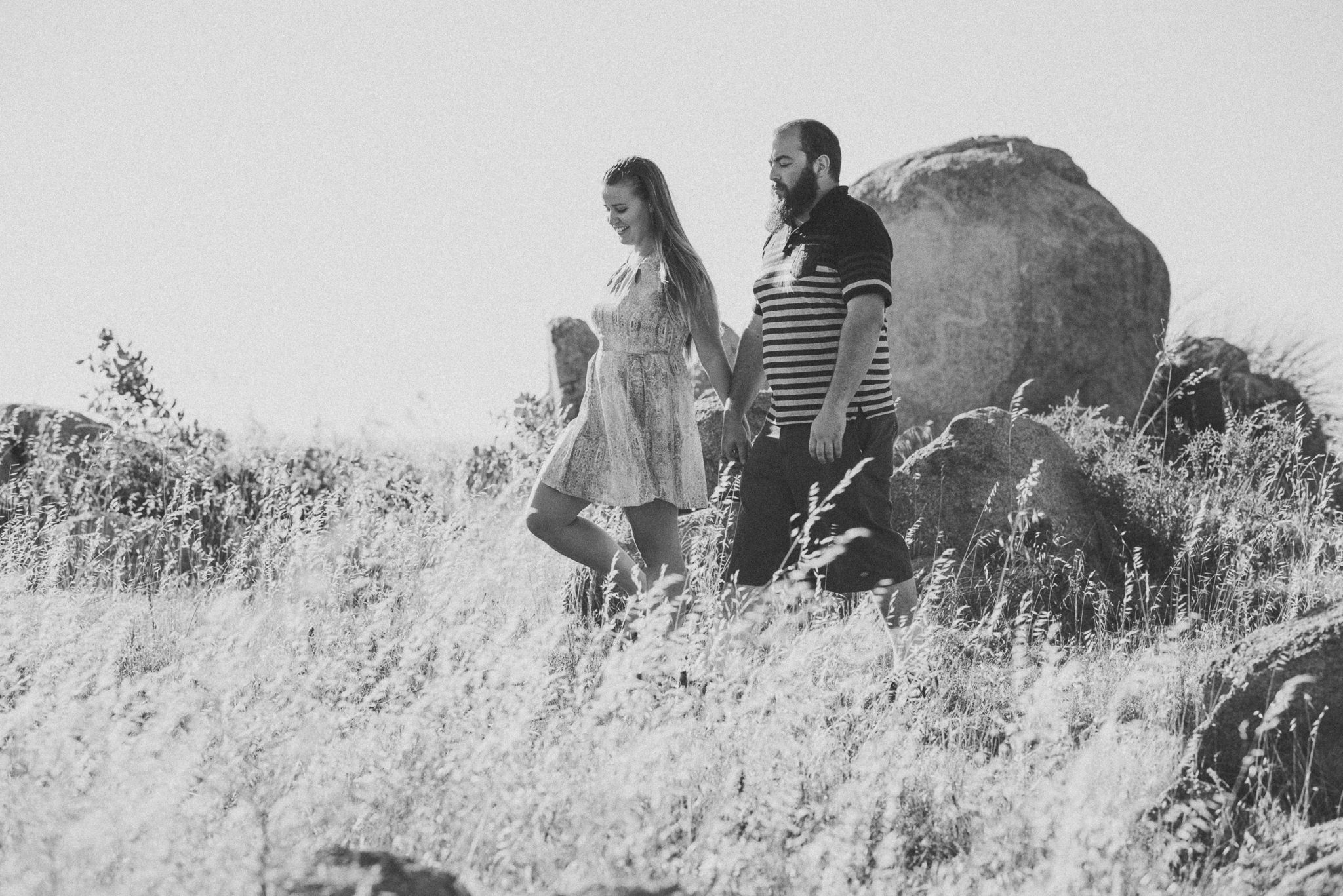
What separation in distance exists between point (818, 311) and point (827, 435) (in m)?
0.44

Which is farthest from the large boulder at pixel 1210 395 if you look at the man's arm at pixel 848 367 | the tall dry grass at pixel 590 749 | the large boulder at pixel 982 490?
the man's arm at pixel 848 367

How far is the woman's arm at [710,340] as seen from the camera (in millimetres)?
4238

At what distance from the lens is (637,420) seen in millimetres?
4301

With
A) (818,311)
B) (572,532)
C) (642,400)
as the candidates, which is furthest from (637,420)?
(818,311)

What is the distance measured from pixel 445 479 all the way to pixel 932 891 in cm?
626

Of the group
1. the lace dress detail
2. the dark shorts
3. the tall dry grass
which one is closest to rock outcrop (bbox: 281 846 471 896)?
the tall dry grass

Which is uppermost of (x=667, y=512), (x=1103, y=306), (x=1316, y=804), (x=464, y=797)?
(x=1103, y=306)

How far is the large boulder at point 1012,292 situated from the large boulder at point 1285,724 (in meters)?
5.30

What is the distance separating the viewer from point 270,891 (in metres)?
2.00

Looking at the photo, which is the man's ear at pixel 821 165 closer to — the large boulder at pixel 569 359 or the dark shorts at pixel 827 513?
the dark shorts at pixel 827 513

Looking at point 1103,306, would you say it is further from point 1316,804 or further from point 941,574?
point 1316,804

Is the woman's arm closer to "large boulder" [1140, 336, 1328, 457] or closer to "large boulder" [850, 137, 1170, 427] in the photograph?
"large boulder" [850, 137, 1170, 427]

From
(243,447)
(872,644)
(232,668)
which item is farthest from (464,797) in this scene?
(243,447)

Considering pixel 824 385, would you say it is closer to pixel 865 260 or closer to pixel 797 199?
pixel 865 260
